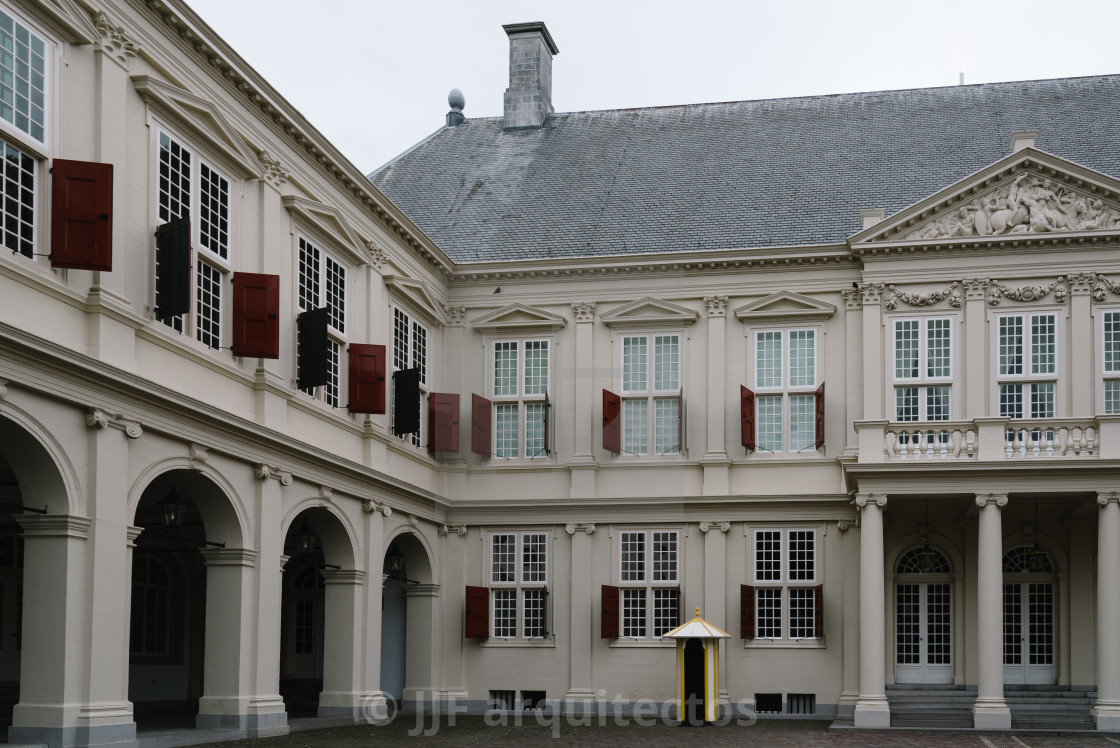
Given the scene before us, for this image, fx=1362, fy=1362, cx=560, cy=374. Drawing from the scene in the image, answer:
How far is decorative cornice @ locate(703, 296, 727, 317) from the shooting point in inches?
1088

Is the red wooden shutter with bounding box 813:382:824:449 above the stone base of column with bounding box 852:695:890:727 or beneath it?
above

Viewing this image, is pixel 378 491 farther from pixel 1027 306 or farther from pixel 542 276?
pixel 1027 306

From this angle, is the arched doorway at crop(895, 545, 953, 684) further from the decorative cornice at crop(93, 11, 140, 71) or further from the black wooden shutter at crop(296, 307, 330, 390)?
the decorative cornice at crop(93, 11, 140, 71)

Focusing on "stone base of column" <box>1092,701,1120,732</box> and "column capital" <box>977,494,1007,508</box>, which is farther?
"column capital" <box>977,494,1007,508</box>

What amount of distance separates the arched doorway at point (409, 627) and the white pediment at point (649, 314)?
20.0 ft

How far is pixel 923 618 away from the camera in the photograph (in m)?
26.5

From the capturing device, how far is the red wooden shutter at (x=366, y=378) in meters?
23.0

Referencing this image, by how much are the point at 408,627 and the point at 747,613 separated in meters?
6.75

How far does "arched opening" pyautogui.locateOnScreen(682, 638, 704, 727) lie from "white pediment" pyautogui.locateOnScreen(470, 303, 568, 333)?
25.4 feet

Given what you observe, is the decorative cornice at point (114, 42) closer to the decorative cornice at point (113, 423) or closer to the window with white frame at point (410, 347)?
the decorative cornice at point (113, 423)

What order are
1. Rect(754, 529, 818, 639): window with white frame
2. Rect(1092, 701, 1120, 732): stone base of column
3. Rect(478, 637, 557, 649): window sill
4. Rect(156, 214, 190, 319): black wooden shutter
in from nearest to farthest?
Rect(156, 214, 190, 319): black wooden shutter < Rect(1092, 701, 1120, 732): stone base of column < Rect(754, 529, 818, 639): window with white frame < Rect(478, 637, 557, 649): window sill

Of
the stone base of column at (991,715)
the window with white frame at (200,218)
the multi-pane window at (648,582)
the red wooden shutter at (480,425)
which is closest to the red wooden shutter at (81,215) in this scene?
the window with white frame at (200,218)

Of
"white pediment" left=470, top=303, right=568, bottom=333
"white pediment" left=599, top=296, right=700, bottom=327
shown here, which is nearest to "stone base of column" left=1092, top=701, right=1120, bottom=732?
"white pediment" left=599, top=296, right=700, bottom=327

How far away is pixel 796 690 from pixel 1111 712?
583cm
